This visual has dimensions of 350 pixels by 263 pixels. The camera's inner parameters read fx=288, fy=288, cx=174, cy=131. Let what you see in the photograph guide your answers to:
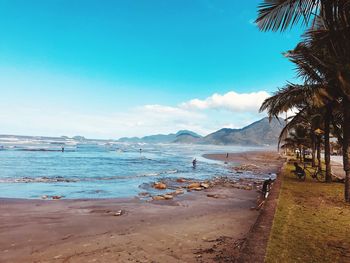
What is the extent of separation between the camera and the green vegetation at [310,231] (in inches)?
201

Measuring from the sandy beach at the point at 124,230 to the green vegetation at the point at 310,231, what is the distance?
0.93 m

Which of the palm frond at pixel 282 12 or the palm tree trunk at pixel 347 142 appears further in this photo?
the palm tree trunk at pixel 347 142

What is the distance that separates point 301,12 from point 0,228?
9.44m

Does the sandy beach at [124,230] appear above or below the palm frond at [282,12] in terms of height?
below

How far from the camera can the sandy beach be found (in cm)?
604

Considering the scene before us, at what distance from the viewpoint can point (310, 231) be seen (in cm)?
654

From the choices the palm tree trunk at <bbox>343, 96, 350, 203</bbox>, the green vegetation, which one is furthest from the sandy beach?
the palm tree trunk at <bbox>343, 96, 350, 203</bbox>

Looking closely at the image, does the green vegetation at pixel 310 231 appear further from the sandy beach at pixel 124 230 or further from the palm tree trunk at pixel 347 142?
the sandy beach at pixel 124 230

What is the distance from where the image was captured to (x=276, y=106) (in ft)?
44.7

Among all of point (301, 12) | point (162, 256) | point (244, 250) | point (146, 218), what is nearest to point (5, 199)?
point (146, 218)

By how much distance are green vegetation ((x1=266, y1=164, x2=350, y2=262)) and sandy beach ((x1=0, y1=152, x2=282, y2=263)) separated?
36.7 inches

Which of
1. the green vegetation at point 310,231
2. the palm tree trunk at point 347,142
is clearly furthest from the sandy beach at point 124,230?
the palm tree trunk at point 347,142

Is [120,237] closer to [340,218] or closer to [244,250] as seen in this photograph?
[244,250]

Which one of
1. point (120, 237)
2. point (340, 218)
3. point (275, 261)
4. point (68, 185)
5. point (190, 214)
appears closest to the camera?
point (275, 261)
